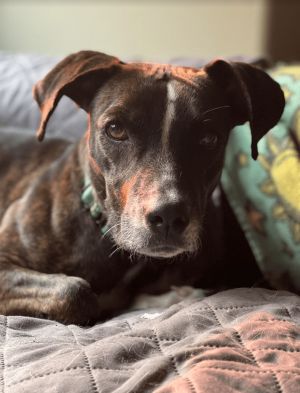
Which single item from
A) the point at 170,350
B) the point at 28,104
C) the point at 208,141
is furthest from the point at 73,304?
the point at 28,104

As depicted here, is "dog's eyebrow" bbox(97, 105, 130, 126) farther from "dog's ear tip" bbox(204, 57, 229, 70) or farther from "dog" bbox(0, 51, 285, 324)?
"dog's ear tip" bbox(204, 57, 229, 70)

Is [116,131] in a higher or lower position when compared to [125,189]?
higher

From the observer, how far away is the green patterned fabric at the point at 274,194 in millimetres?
1896

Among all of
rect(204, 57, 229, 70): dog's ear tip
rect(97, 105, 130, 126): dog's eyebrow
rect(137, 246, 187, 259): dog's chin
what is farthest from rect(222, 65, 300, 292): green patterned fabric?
rect(97, 105, 130, 126): dog's eyebrow

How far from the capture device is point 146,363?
123 cm

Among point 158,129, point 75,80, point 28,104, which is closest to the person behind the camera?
point 158,129

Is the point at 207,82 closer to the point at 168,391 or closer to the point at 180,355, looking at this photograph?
the point at 180,355

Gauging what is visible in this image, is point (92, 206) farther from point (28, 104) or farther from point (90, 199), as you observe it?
point (28, 104)

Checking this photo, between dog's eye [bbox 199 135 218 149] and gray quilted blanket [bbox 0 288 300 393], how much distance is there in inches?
16.1

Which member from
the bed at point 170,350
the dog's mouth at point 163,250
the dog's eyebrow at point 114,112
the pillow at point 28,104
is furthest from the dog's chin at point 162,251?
the pillow at point 28,104

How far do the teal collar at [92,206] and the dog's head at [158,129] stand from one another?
0.05 meters

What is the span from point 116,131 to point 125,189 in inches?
6.4

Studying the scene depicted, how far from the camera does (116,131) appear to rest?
1679 millimetres

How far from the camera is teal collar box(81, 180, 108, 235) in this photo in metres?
1.83
